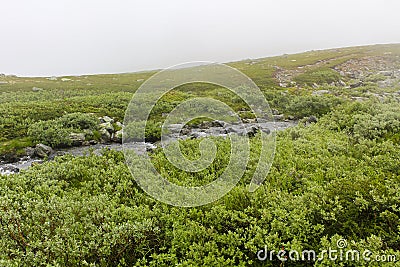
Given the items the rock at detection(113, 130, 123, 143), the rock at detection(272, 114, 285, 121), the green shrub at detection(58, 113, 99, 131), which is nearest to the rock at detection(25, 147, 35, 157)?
the green shrub at detection(58, 113, 99, 131)

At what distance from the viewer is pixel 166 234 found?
665 cm

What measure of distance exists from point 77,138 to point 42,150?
2182 millimetres

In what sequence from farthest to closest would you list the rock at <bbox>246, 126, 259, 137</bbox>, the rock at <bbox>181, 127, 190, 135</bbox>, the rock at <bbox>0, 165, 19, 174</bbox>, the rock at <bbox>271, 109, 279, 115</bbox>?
1. the rock at <bbox>271, 109, 279, 115</bbox>
2. the rock at <bbox>181, 127, 190, 135</bbox>
3. the rock at <bbox>246, 126, 259, 137</bbox>
4. the rock at <bbox>0, 165, 19, 174</bbox>

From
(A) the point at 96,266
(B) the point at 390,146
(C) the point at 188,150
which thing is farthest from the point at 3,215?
(B) the point at 390,146

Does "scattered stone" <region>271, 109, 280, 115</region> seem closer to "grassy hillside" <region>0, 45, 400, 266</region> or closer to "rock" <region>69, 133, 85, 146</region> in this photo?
"grassy hillside" <region>0, 45, 400, 266</region>

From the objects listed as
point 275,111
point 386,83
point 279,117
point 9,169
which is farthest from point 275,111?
point 9,169

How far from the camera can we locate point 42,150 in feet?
55.2

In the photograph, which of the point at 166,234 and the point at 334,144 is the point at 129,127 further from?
the point at 166,234

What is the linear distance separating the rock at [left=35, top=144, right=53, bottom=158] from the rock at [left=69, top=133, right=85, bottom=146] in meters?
1.50

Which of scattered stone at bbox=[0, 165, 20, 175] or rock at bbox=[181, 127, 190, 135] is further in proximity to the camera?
rock at bbox=[181, 127, 190, 135]

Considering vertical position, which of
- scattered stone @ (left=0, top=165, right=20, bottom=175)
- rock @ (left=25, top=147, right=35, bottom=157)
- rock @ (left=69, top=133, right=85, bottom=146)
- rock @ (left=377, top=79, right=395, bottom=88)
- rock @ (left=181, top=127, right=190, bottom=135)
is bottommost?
scattered stone @ (left=0, top=165, right=20, bottom=175)

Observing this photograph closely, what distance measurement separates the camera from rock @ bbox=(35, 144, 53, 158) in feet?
54.7

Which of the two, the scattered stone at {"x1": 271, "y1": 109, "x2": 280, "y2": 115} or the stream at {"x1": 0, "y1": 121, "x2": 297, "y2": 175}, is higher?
the scattered stone at {"x1": 271, "y1": 109, "x2": 280, "y2": 115}

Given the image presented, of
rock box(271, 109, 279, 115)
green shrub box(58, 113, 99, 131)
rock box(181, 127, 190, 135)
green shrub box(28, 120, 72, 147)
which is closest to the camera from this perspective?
green shrub box(28, 120, 72, 147)
